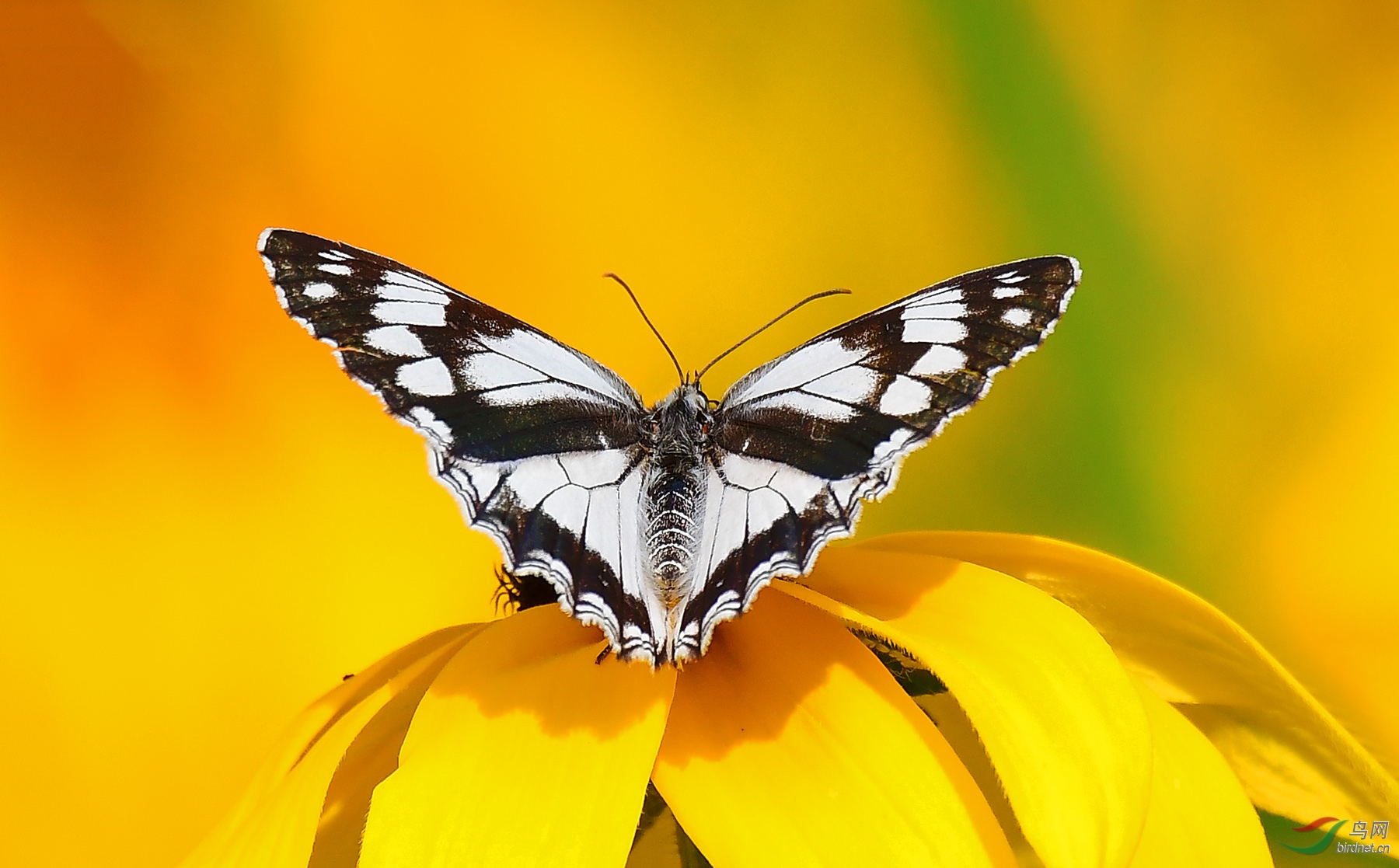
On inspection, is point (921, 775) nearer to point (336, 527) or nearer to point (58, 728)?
point (336, 527)

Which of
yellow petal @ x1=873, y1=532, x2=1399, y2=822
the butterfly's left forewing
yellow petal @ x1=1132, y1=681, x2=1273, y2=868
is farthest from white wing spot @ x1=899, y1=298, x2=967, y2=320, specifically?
yellow petal @ x1=1132, y1=681, x2=1273, y2=868

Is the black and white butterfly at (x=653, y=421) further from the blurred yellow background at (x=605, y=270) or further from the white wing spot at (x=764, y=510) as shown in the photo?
the blurred yellow background at (x=605, y=270)

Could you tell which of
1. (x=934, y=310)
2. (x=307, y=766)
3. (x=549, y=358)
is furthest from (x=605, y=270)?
(x=307, y=766)

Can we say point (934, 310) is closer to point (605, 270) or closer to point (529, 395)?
point (529, 395)

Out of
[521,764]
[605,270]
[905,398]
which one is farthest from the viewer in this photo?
[605,270]

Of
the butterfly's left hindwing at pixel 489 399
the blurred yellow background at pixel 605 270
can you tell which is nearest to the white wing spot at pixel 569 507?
the butterfly's left hindwing at pixel 489 399

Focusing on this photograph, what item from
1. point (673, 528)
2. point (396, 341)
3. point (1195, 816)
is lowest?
point (1195, 816)

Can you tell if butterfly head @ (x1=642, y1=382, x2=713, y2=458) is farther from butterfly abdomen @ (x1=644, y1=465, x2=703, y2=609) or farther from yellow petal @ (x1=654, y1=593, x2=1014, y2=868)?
yellow petal @ (x1=654, y1=593, x2=1014, y2=868)
